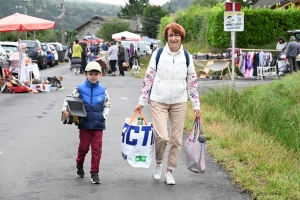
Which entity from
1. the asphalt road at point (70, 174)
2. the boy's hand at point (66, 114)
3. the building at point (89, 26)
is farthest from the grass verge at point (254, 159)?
the building at point (89, 26)

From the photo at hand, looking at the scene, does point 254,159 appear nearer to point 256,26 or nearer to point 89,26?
point 256,26

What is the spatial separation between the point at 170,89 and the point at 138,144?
726 millimetres

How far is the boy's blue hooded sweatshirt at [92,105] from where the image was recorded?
7348 millimetres

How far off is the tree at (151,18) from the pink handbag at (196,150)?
369 feet

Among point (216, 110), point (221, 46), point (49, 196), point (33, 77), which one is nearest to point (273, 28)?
point (221, 46)

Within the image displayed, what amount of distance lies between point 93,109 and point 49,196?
1.15m

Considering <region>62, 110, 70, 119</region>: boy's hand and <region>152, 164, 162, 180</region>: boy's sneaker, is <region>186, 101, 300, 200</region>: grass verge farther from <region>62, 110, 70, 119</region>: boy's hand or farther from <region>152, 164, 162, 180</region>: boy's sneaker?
<region>62, 110, 70, 119</region>: boy's hand

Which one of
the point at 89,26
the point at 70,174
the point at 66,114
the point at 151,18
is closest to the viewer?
the point at 66,114

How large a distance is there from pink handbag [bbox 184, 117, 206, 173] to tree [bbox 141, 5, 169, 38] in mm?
112337

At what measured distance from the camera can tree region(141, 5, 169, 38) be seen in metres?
120

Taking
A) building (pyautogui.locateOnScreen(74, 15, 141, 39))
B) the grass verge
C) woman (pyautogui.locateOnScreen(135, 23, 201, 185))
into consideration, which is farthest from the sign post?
building (pyautogui.locateOnScreen(74, 15, 141, 39))

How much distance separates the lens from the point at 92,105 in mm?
7355

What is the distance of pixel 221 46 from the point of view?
1250 inches

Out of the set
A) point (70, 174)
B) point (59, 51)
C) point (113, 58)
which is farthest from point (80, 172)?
point (59, 51)
